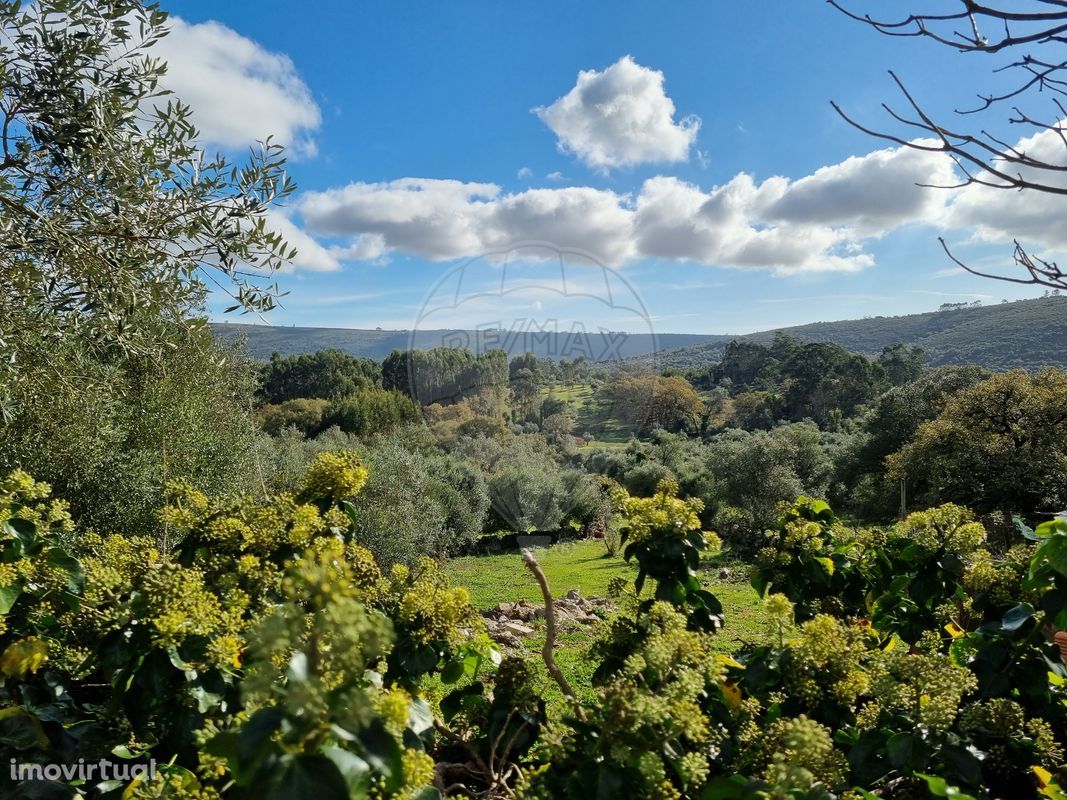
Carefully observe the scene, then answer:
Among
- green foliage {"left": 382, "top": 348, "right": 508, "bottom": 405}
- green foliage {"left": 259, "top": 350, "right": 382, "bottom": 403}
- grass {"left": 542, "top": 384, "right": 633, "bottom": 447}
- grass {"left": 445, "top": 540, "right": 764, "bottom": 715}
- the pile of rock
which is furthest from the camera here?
green foliage {"left": 259, "top": 350, "right": 382, "bottom": 403}

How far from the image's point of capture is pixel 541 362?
30.4 m

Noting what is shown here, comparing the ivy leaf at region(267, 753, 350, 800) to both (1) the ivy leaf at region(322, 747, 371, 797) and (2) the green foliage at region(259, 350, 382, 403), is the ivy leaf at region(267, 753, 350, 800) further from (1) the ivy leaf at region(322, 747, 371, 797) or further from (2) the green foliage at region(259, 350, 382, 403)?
(2) the green foliage at region(259, 350, 382, 403)

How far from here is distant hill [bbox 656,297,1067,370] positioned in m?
66.9

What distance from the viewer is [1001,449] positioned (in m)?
20.9

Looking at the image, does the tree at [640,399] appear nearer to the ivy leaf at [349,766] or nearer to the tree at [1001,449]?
the tree at [1001,449]

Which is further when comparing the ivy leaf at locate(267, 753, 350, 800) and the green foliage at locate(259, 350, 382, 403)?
the green foliage at locate(259, 350, 382, 403)

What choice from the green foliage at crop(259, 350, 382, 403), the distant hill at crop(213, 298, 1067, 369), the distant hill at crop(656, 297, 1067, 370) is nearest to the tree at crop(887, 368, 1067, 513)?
the distant hill at crop(213, 298, 1067, 369)

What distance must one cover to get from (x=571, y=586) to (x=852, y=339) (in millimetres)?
116083

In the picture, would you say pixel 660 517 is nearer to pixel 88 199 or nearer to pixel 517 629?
pixel 88 199

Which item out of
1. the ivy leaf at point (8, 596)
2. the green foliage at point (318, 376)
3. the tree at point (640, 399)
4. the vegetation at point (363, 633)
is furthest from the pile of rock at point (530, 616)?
the green foliage at point (318, 376)

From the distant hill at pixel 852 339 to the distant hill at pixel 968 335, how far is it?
9 cm

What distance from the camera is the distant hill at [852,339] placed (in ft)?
82.1

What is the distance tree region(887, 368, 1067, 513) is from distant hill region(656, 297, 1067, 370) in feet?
57.8

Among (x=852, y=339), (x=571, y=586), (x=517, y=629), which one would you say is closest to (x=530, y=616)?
(x=517, y=629)
